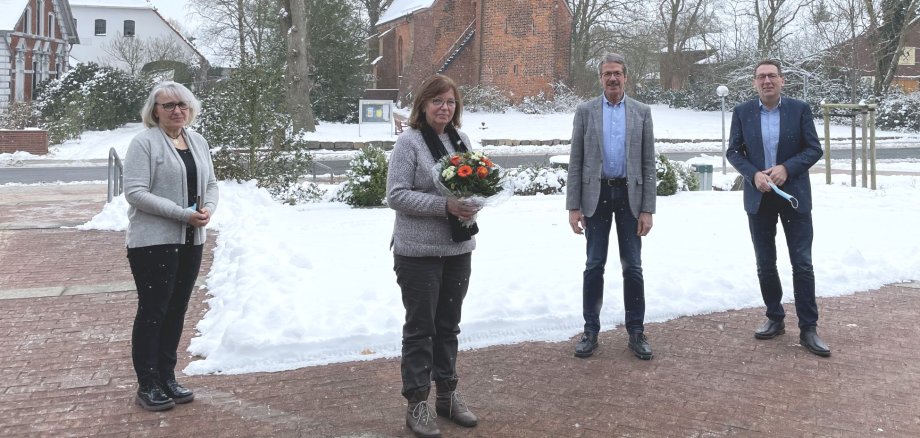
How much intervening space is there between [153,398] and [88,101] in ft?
98.5

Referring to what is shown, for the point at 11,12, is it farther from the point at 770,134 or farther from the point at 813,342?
the point at 813,342

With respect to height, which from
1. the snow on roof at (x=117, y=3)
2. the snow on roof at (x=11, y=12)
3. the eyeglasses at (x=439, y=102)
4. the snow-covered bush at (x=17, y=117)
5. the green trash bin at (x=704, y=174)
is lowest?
the green trash bin at (x=704, y=174)

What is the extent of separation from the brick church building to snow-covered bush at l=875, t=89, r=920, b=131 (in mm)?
15217

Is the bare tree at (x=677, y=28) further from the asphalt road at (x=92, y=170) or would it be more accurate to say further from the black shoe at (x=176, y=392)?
the black shoe at (x=176, y=392)

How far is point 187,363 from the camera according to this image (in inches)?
203

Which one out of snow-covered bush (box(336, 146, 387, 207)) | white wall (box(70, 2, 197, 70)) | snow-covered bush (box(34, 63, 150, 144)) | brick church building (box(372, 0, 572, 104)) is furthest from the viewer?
white wall (box(70, 2, 197, 70))

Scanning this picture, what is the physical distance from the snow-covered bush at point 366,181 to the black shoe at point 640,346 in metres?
7.42

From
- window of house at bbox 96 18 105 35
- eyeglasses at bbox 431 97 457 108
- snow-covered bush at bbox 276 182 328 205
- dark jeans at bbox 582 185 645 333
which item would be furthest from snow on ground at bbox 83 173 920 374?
Answer: window of house at bbox 96 18 105 35

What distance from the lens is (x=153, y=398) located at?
4301mm

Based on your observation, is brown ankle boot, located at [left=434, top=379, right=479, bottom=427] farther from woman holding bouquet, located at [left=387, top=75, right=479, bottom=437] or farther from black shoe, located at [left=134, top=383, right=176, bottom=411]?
black shoe, located at [left=134, top=383, right=176, bottom=411]

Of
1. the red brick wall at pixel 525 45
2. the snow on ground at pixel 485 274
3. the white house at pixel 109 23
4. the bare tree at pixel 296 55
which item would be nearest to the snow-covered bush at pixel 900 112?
the red brick wall at pixel 525 45

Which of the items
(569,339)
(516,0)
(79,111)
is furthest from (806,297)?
(516,0)

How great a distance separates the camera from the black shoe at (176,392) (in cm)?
441

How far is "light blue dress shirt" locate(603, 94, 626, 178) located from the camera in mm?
5254
